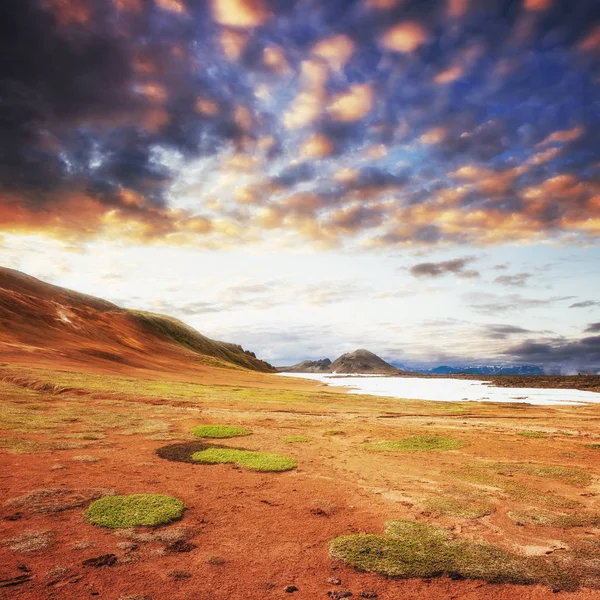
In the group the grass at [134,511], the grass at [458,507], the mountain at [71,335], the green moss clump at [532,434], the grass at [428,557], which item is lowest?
the grass at [428,557]

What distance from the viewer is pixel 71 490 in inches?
412

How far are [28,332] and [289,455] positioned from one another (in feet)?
326

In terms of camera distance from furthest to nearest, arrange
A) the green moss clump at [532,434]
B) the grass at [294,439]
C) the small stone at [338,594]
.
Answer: the green moss clump at [532,434] → the grass at [294,439] → the small stone at [338,594]

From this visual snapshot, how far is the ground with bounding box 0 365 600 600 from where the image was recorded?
6.71 m

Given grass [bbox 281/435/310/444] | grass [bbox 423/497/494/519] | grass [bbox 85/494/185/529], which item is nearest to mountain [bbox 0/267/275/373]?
grass [bbox 281/435/310/444]

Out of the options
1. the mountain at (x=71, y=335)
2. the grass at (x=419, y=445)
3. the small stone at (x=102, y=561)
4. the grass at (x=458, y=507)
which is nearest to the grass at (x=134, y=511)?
the small stone at (x=102, y=561)

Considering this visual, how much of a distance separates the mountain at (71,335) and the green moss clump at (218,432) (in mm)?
53343

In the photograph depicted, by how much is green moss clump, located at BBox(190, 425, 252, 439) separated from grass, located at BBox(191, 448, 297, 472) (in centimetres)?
334

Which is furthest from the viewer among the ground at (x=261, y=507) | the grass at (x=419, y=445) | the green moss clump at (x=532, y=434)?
the green moss clump at (x=532, y=434)

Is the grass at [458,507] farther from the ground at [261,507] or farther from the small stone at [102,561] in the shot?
the small stone at [102,561]

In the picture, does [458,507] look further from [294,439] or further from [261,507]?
[294,439]

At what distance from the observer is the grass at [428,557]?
724 centimetres

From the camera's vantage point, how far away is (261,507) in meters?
10.2

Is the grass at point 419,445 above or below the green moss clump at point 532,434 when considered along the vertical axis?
below
